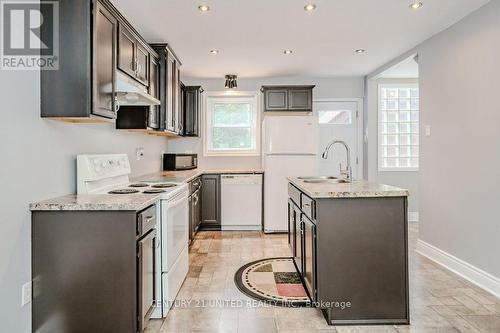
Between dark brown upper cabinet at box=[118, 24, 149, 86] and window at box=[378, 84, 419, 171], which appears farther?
window at box=[378, 84, 419, 171]

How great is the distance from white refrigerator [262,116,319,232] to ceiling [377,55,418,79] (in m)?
1.31

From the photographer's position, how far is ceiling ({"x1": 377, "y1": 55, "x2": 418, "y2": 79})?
4.54 meters

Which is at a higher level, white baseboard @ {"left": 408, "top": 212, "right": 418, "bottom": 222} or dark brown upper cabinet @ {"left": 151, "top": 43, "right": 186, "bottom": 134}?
dark brown upper cabinet @ {"left": 151, "top": 43, "right": 186, "bottom": 134}

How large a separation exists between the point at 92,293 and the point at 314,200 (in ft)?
4.84

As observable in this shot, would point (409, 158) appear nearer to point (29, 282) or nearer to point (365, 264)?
point (365, 264)

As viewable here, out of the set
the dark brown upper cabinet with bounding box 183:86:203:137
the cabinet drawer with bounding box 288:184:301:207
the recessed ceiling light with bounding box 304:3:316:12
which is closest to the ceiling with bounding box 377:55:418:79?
the recessed ceiling light with bounding box 304:3:316:12

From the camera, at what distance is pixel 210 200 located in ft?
16.7

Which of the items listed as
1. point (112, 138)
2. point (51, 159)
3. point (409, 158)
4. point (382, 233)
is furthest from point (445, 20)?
point (51, 159)

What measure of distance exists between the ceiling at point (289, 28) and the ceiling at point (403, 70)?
193 mm

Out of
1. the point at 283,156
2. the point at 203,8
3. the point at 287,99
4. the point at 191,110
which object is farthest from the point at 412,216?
the point at 203,8

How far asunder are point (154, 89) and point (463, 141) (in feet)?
10.3

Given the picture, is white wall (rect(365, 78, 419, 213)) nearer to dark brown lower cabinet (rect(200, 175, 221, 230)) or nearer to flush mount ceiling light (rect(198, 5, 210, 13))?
dark brown lower cabinet (rect(200, 175, 221, 230))

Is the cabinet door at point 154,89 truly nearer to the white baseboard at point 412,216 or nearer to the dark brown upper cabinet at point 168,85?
the dark brown upper cabinet at point 168,85
